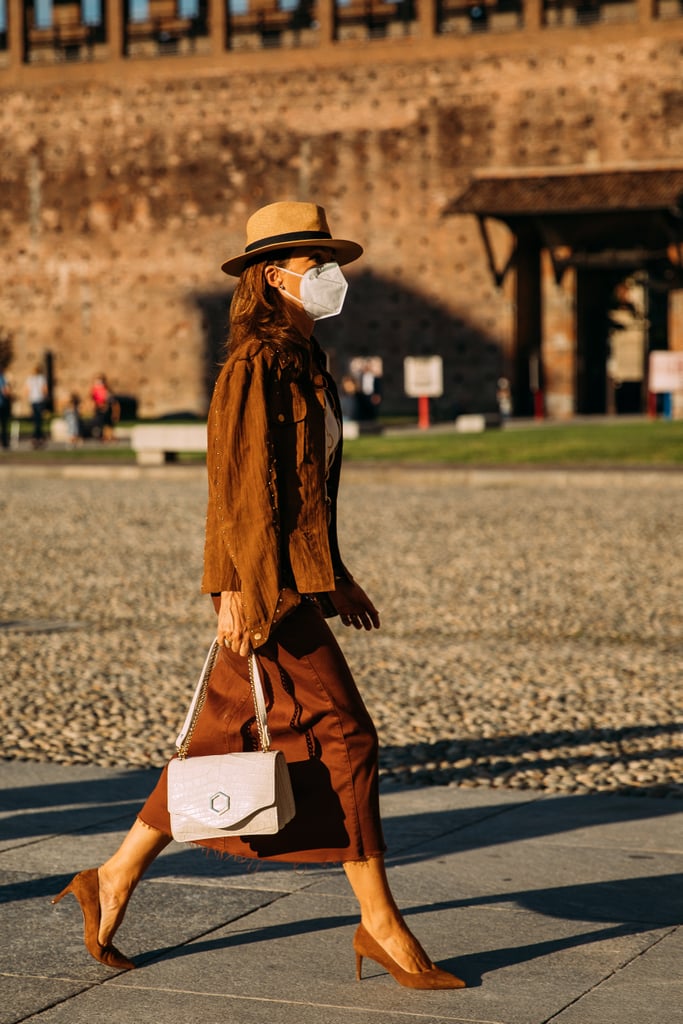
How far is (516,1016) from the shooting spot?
3240mm

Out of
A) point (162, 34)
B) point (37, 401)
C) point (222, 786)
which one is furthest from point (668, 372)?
point (222, 786)

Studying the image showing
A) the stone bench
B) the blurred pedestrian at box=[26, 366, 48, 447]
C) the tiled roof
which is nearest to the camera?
the stone bench

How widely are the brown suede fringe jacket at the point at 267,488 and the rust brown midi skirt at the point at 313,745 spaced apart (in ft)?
0.32

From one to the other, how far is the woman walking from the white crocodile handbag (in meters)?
0.07

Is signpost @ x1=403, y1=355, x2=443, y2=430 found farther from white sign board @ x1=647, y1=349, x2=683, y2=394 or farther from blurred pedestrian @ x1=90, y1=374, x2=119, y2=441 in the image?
blurred pedestrian @ x1=90, y1=374, x2=119, y2=441

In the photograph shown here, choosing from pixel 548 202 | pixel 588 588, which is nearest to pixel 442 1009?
pixel 588 588

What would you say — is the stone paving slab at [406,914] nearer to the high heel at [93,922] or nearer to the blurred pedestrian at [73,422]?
the high heel at [93,922]

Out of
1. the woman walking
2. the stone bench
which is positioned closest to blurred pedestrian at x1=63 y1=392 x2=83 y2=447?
the stone bench

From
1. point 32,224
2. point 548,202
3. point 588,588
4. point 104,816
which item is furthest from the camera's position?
point 32,224

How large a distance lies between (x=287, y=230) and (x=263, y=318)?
0.63 feet

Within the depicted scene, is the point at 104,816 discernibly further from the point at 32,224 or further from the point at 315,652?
the point at 32,224

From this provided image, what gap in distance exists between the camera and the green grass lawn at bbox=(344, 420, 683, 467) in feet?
75.6

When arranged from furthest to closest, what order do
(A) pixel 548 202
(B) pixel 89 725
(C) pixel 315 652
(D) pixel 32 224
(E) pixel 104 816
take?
(D) pixel 32 224, (A) pixel 548 202, (B) pixel 89 725, (E) pixel 104 816, (C) pixel 315 652

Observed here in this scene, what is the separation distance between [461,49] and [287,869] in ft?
133
